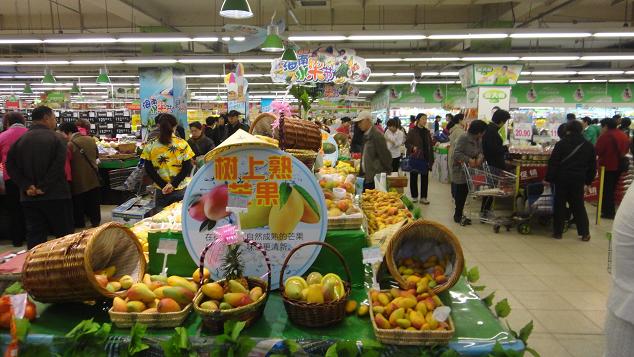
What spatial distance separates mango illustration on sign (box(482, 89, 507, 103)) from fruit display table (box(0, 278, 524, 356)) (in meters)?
12.7

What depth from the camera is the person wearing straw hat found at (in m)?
6.96

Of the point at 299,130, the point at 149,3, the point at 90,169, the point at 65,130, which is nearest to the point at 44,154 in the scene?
the point at 90,169

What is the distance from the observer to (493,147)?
23.4 ft

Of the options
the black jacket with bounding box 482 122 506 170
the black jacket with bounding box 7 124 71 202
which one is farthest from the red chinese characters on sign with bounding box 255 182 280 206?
the black jacket with bounding box 482 122 506 170

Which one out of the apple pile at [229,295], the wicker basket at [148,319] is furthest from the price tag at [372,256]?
the wicker basket at [148,319]

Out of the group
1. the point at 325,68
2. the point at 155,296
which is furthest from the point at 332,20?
the point at 155,296

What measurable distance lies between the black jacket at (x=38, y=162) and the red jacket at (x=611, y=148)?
788 cm

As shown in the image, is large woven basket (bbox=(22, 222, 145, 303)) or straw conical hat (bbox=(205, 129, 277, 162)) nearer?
large woven basket (bbox=(22, 222, 145, 303))

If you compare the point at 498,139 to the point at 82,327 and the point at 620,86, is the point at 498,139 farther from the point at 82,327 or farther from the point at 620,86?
the point at 620,86

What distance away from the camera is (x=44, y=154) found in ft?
16.0

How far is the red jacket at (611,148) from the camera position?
7449 mm

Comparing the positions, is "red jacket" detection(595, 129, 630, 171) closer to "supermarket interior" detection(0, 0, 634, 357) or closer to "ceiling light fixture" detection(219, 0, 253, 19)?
"supermarket interior" detection(0, 0, 634, 357)

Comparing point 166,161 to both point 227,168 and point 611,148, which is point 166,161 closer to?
point 227,168

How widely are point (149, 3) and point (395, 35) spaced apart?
697cm
